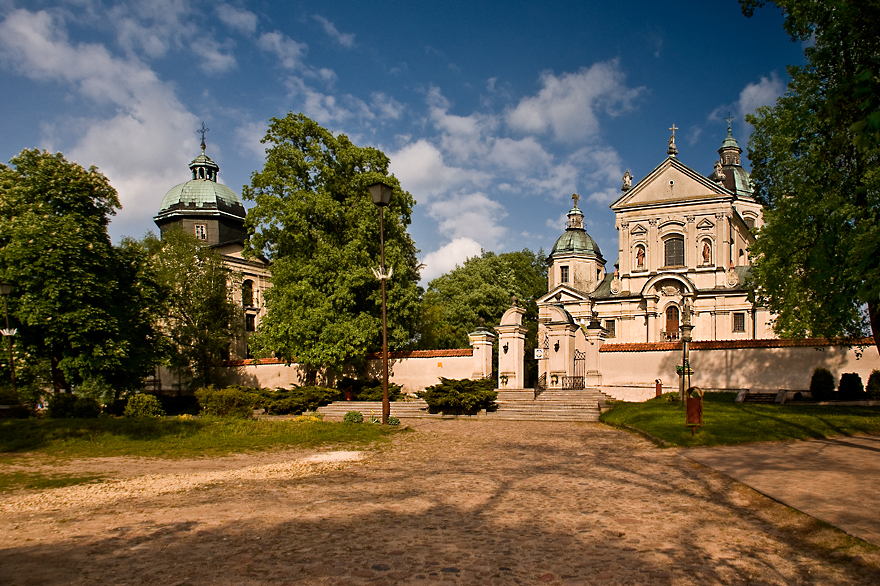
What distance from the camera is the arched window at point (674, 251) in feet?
139

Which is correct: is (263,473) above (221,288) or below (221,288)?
below

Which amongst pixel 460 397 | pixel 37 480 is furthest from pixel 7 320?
pixel 460 397

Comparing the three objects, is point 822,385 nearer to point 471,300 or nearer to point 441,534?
point 441,534

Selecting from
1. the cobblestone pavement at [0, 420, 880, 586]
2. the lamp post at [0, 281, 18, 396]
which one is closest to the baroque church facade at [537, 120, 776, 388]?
the lamp post at [0, 281, 18, 396]

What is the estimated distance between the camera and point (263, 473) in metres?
9.20

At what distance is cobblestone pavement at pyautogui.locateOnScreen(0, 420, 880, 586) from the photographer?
4.62m

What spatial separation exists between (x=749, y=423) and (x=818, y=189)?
805cm

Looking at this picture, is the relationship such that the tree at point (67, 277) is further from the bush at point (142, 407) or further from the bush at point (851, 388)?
the bush at point (851, 388)

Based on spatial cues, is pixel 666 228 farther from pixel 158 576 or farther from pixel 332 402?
pixel 158 576

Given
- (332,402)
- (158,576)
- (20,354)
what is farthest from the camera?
(332,402)

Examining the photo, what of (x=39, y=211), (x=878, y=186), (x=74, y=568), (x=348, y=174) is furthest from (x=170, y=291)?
(x=878, y=186)

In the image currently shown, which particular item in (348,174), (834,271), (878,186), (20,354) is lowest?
(20,354)

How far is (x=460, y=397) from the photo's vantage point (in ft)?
65.2

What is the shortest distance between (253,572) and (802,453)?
999 cm
